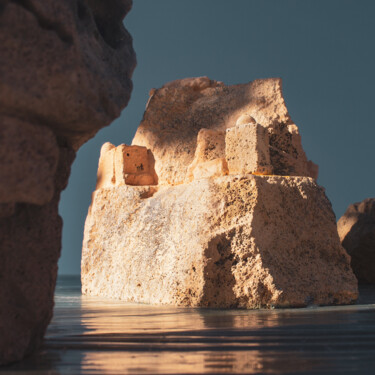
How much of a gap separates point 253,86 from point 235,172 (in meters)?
2.83

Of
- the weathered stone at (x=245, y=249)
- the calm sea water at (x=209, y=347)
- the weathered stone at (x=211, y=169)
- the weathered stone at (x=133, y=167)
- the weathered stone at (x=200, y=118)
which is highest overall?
the weathered stone at (x=200, y=118)

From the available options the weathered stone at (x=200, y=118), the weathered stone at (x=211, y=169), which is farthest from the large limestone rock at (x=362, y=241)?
the weathered stone at (x=211, y=169)

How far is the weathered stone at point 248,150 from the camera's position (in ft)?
22.3

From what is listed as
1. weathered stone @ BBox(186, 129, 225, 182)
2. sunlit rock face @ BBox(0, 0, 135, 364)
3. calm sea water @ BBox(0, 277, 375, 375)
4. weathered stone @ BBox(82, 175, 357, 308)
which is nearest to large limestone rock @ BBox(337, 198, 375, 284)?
weathered stone @ BBox(82, 175, 357, 308)

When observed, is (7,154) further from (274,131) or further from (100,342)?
(274,131)

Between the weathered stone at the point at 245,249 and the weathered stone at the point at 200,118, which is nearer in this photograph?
the weathered stone at the point at 245,249

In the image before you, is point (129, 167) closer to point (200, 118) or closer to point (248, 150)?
point (200, 118)

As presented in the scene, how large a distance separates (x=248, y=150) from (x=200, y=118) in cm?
284

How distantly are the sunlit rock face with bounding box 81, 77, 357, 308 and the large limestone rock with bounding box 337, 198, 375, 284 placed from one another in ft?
14.6

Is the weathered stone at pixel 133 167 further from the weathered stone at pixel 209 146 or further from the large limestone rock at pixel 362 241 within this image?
the large limestone rock at pixel 362 241

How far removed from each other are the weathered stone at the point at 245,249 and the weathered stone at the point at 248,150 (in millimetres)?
274

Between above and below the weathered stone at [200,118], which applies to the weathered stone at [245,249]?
below

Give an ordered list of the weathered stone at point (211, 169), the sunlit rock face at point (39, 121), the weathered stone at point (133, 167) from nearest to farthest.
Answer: the sunlit rock face at point (39, 121) < the weathered stone at point (211, 169) < the weathered stone at point (133, 167)

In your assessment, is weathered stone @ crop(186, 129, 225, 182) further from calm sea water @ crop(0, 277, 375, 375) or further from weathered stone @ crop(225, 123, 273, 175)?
calm sea water @ crop(0, 277, 375, 375)
